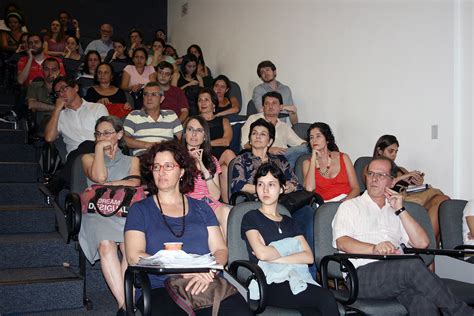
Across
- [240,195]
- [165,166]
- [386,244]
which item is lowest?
[386,244]

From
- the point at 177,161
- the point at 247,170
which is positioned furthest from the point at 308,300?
the point at 247,170

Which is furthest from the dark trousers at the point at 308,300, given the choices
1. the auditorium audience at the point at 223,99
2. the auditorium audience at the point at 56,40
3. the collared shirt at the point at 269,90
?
the auditorium audience at the point at 56,40

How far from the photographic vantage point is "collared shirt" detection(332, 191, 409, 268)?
4.01 m

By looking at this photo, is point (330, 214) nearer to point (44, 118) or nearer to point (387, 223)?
point (387, 223)

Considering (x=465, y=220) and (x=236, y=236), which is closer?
(x=236, y=236)

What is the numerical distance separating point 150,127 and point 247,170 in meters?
1.24

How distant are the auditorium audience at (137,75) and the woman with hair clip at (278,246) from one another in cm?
409

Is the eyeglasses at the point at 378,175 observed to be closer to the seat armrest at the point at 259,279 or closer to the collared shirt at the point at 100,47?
the seat armrest at the point at 259,279

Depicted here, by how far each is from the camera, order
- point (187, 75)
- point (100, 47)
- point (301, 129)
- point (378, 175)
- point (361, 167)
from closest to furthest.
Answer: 1. point (378, 175)
2. point (361, 167)
3. point (301, 129)
4. point (187, 75)
5. point (100, 47)

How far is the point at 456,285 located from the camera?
13.0ft

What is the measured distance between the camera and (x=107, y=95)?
22.1ft

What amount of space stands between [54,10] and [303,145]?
21.4ft

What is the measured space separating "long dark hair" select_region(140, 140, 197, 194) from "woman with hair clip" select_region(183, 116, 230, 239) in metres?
0.79

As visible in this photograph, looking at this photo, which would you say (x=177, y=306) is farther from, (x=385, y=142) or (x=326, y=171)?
(x=385, y=142)
